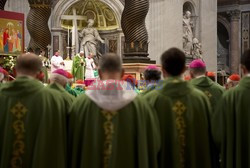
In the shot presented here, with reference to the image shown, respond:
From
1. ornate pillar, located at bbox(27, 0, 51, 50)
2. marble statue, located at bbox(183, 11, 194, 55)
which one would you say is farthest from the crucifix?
ornate pillar, located at bbox(27, 0, 51, 50)

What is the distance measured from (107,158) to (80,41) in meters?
18.4

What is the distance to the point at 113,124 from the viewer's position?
359cm

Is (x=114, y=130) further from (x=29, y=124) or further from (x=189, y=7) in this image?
(x=189, y=7)

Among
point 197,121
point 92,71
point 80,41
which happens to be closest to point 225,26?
point 80,41

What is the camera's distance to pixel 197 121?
13.7 ft

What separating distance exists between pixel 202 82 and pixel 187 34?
56.5 ft

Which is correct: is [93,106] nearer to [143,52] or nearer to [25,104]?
[25,104]

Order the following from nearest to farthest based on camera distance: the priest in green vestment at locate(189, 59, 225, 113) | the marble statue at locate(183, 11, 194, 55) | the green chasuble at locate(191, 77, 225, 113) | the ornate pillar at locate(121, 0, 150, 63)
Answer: the priest in green vestment at locate(189, 59, 225, 113) → the green chasuble at locate(191, 77, 225, 113) → the ornate pillar at locate(121, 0, 150, 63) → the marble statue at locate(183, 11, 194, 55)

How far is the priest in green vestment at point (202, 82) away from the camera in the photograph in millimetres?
5352

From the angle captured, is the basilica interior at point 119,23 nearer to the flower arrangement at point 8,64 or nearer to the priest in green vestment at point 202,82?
the flower arrangement at point 8,64

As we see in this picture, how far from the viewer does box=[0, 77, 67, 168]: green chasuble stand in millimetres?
3697

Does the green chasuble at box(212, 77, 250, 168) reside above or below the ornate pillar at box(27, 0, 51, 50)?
below

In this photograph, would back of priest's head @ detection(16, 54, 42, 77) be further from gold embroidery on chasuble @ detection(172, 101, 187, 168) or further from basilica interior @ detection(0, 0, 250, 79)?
basilica interior @ detection(0, 0, 250, 79)

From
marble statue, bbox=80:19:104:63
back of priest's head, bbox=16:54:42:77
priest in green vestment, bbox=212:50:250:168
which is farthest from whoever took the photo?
marble statue, bbox=80:19:104:63
